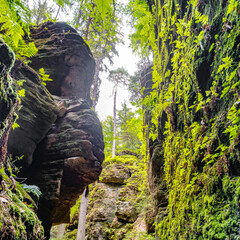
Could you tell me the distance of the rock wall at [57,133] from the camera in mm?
6371

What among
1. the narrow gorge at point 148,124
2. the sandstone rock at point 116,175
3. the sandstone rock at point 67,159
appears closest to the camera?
the narrow gorge at point 148,124

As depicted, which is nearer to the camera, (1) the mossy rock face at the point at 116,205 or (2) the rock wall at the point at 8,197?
(2) the rock wall at the point at 8,197

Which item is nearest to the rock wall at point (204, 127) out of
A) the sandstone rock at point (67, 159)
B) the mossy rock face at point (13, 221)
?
the mossy rock face at point (13, 221)

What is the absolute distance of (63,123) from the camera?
7.66 metres

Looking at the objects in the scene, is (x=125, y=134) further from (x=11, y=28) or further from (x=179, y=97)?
(x=11, y=28)

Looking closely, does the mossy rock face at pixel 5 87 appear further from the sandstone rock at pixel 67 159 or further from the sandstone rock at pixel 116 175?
the sandstone rock at pixel 116 175

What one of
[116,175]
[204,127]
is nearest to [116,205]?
[116,175]

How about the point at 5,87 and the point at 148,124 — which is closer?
the point at 5,87

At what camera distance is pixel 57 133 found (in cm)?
742

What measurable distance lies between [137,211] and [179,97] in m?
9.78

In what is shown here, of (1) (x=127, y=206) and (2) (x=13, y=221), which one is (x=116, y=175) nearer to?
(1) (x=127, y=206)

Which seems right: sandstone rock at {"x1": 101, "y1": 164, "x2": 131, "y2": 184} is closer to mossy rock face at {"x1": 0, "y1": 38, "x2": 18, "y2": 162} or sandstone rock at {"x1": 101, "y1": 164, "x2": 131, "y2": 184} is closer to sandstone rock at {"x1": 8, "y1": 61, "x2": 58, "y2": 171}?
sandstone rock at {"x1": 8, "y1": 61, "x2": 58, "y2": 171}

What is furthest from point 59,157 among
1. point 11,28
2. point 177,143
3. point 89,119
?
point 11,28

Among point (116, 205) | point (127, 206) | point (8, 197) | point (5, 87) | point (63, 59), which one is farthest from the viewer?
point (116, 205)
